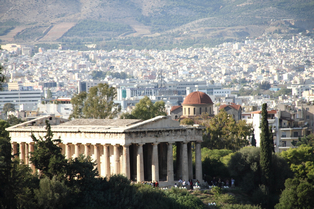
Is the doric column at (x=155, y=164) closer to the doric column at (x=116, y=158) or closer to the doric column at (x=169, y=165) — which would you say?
the doric column at (x=169, y=165)

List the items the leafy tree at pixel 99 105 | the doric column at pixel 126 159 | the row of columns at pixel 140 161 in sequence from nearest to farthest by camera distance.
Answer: the doric column at pixel 126 159 < the row of columns at pixel 140 161 < the leafy tree at pixel 99 105

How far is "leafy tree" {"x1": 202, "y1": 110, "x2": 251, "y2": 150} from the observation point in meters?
79.2

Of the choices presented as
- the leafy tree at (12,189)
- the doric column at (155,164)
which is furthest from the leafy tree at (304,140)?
the leafy tree at (12,189)

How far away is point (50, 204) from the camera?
41.5 m

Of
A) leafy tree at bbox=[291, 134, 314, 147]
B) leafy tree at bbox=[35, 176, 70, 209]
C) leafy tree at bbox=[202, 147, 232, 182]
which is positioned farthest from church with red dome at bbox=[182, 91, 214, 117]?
leafy tree at bbox=[35, 176, 70, 209]

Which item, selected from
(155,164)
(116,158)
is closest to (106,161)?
(116,158)

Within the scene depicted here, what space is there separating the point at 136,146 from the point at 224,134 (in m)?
29.4

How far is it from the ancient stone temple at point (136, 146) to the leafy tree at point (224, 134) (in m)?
21.7

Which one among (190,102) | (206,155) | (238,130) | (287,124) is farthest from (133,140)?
(190,102)

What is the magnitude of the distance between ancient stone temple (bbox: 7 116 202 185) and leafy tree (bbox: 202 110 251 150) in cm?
2173

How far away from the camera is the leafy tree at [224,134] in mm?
79188

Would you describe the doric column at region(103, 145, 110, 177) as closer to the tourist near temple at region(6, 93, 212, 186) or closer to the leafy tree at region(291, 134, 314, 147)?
the tourist near temple at region(6, 93, 212, 186)

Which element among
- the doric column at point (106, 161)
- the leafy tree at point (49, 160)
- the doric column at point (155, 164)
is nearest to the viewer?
the leafy tree at point (49, 160)

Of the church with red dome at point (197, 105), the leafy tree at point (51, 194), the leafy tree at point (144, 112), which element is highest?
the church with red dome at point (197, 105)
